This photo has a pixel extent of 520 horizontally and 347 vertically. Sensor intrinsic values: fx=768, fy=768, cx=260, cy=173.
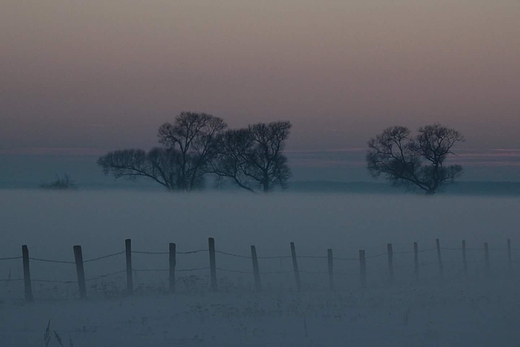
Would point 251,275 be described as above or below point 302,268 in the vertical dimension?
above

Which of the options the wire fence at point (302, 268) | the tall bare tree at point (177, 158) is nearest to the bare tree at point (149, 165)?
the tall bare tree at point (177, 158)

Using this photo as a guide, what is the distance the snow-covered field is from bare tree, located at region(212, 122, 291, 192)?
10712 millimetres

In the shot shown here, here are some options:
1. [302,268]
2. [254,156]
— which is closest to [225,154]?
[254,156]

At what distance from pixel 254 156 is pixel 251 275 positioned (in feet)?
143

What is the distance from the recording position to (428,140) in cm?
6962

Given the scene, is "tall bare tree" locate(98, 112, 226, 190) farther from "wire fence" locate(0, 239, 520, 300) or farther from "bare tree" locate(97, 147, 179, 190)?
"wire fence" locate(0, 239, 520, 300)

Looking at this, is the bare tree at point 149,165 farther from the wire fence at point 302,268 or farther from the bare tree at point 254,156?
the wire fence at point 302,268

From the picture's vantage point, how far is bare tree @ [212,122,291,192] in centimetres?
7006

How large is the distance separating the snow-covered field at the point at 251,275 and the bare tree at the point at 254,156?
35.1 ft

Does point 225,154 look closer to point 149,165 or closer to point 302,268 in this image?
point 149,165

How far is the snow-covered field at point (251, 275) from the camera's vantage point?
14445 millimetres

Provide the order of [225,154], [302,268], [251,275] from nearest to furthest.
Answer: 1. [251,275]
2. [302,268]
3. [225,154]

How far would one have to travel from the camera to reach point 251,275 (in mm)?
26734

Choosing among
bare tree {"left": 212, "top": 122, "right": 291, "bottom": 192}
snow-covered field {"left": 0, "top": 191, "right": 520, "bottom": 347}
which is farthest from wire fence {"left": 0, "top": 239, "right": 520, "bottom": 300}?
bare tree {"left": 212, "top": 122, "right": 291, "bottom": 192}
